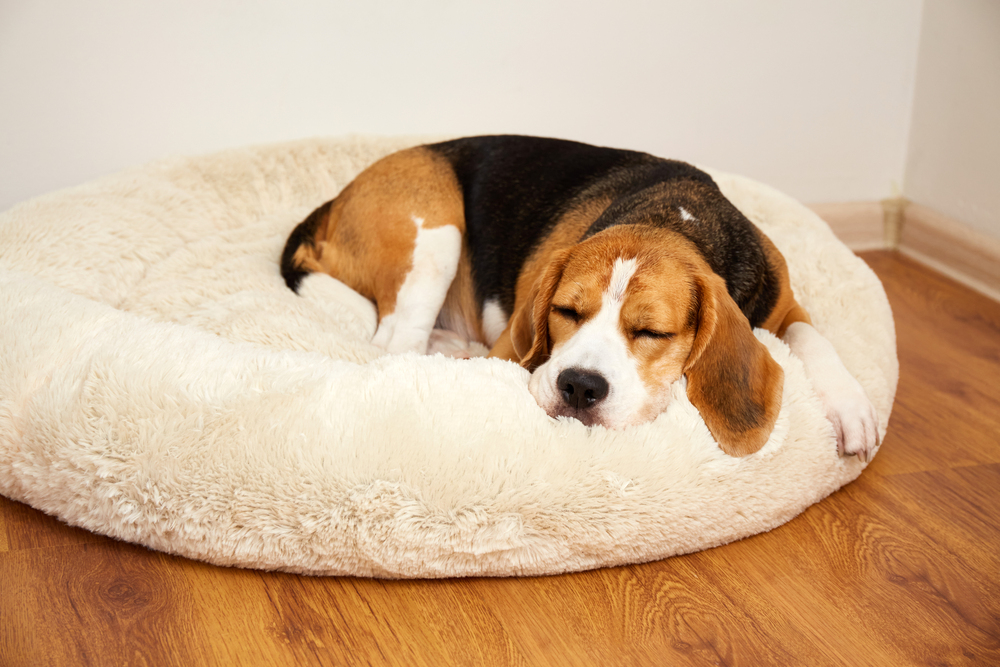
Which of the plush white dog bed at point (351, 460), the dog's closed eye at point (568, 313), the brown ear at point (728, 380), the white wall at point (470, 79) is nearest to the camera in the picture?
the plush white dog bed at point (351, 460)

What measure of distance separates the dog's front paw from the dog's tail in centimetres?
217

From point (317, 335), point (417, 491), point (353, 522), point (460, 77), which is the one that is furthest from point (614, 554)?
point (460, 77)

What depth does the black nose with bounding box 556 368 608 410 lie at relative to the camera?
2.22m

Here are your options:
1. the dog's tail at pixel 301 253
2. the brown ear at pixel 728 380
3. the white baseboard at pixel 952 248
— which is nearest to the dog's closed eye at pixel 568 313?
the brown ear at pixel 728 380

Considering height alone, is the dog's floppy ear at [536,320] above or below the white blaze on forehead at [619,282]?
below

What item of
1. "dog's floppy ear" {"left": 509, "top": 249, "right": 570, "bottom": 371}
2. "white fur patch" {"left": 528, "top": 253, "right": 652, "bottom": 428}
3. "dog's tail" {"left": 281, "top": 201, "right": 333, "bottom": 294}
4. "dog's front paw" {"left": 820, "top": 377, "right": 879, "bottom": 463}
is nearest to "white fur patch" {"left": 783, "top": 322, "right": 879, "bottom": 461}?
"dog's front paw" {"left": 820, "top": 377, "right": 879, "bottom": 463}

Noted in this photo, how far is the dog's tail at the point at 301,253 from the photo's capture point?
3.57m

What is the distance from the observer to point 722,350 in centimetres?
236

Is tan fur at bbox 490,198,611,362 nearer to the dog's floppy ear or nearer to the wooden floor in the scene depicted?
the dog's floppy ear

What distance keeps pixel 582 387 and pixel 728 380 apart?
0.45 meters

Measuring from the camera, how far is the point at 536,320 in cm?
263

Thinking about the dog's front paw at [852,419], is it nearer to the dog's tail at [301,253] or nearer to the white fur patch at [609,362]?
the white fur patch at [609,362]

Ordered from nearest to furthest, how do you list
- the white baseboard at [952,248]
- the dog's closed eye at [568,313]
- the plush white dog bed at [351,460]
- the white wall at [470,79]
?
the plush white dog bed at [351,460]
the dog's closed eye at [568,313]
the white wall at [470,79]
the white baseboard at [952,248]

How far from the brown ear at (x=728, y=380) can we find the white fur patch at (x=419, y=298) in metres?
1.33
